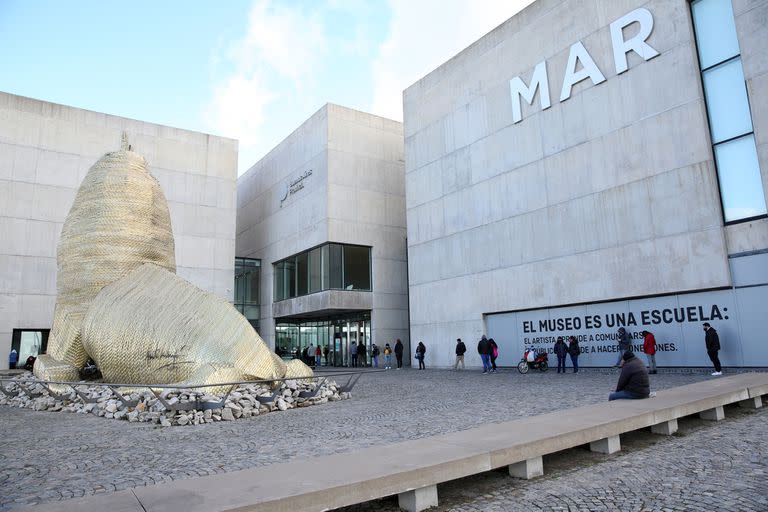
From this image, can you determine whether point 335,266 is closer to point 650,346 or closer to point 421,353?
point 421,353

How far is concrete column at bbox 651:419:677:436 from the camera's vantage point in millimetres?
6551

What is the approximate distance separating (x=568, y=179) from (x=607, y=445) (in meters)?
14.4

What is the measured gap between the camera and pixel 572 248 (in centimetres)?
1852

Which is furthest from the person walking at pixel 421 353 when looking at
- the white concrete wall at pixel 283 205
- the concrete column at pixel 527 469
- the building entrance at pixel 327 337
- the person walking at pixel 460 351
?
the concrete column at pixel 527 469

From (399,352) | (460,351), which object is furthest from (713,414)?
(399,352)

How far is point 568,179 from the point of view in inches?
739

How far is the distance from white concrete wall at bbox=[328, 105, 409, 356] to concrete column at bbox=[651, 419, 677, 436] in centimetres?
2235

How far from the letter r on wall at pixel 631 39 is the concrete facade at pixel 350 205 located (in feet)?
49.6

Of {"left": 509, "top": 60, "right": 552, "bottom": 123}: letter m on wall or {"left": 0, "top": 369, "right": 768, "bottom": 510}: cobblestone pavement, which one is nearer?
{"left": 0, "top": 369, "right": 768, "bottom": 510}: cobblestone pavement

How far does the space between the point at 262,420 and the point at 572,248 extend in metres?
13.3

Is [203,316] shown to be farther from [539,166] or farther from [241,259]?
[241,259]

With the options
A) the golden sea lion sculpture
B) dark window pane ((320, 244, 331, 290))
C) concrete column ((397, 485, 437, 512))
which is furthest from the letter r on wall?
concrete column ((397, 485, 437, 512))

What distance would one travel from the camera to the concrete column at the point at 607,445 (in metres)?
5.68

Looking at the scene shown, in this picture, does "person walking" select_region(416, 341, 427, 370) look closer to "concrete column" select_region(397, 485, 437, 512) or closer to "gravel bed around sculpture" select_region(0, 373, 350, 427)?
"gravel bed around sculpture" select_region(0, 373, 350, 427)
